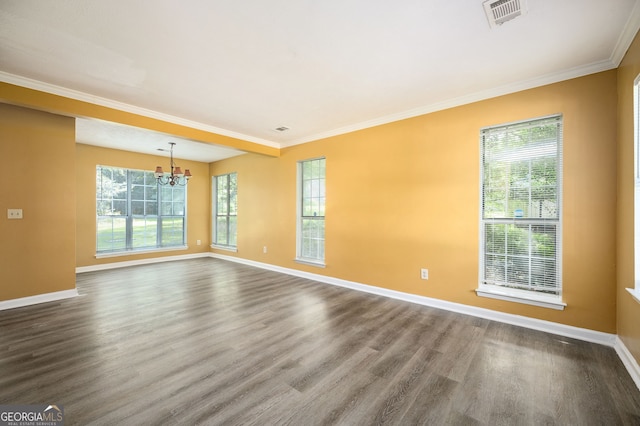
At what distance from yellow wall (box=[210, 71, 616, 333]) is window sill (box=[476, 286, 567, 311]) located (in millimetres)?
65

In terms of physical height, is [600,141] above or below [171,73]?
below

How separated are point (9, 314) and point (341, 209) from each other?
4.54 meters

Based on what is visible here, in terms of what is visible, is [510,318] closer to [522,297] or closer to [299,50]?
[522,297]

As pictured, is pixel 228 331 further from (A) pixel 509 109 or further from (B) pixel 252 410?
(A) pixel 509 109

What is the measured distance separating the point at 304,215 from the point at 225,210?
120 inches

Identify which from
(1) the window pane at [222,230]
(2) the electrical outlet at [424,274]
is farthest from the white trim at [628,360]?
(1) the window pane at [222,230]

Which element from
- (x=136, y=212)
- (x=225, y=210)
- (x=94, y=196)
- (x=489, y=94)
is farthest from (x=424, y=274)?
(x=94, y=196)

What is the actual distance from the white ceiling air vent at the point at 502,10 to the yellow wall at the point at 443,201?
1301 millimetres

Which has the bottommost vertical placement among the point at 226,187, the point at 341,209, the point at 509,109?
the point at 341,209

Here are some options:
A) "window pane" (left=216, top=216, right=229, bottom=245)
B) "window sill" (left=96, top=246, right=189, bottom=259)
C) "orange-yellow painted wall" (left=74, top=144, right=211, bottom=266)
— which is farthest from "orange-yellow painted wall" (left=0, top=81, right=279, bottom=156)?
"window sill" (left=96, top=246, right=189, bottom=259)

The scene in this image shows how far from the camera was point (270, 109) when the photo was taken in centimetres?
366

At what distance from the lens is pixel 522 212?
2910 millimetres

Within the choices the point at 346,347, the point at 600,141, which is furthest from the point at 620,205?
the point at 346,347

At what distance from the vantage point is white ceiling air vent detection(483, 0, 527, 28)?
5.91 ft
